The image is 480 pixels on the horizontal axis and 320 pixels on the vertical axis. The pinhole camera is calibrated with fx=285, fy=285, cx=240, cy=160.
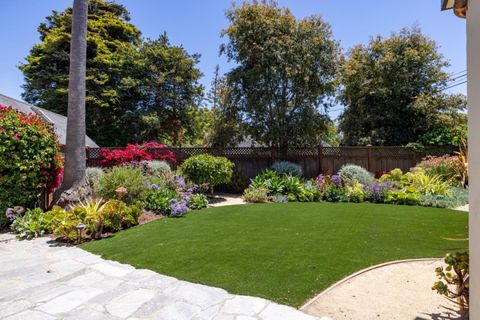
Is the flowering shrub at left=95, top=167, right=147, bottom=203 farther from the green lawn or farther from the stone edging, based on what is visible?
the stone edging

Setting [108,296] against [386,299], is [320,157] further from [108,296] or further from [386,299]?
[108,296]

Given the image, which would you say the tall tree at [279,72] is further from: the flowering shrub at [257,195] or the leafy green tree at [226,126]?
the flowering shrub at [257,195]

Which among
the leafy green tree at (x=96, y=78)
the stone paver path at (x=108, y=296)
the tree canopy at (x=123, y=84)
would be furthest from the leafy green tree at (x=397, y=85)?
the stone paver path at (x=108, y=296)

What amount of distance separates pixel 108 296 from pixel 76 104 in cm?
520

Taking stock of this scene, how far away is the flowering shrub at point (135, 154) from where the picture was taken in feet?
33.9

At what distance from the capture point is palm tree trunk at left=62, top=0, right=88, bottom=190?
6512 millimetres

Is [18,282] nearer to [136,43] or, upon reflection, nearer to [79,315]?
[79,315]

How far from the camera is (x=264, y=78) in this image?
434 inches

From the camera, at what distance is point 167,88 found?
17656 mm

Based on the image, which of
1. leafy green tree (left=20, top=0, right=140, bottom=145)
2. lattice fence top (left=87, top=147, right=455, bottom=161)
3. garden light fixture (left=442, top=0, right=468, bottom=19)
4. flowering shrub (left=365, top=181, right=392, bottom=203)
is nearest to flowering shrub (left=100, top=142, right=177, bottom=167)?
lattice fence top (left=87, top=147, right=455, bottom=161)

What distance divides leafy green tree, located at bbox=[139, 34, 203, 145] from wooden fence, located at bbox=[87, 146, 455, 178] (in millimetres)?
6911

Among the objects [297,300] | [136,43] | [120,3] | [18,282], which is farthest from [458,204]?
[120,3]

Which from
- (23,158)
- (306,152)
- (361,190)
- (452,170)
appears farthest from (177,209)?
(452,170)

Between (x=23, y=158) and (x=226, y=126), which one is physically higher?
(x=226, y=126)
